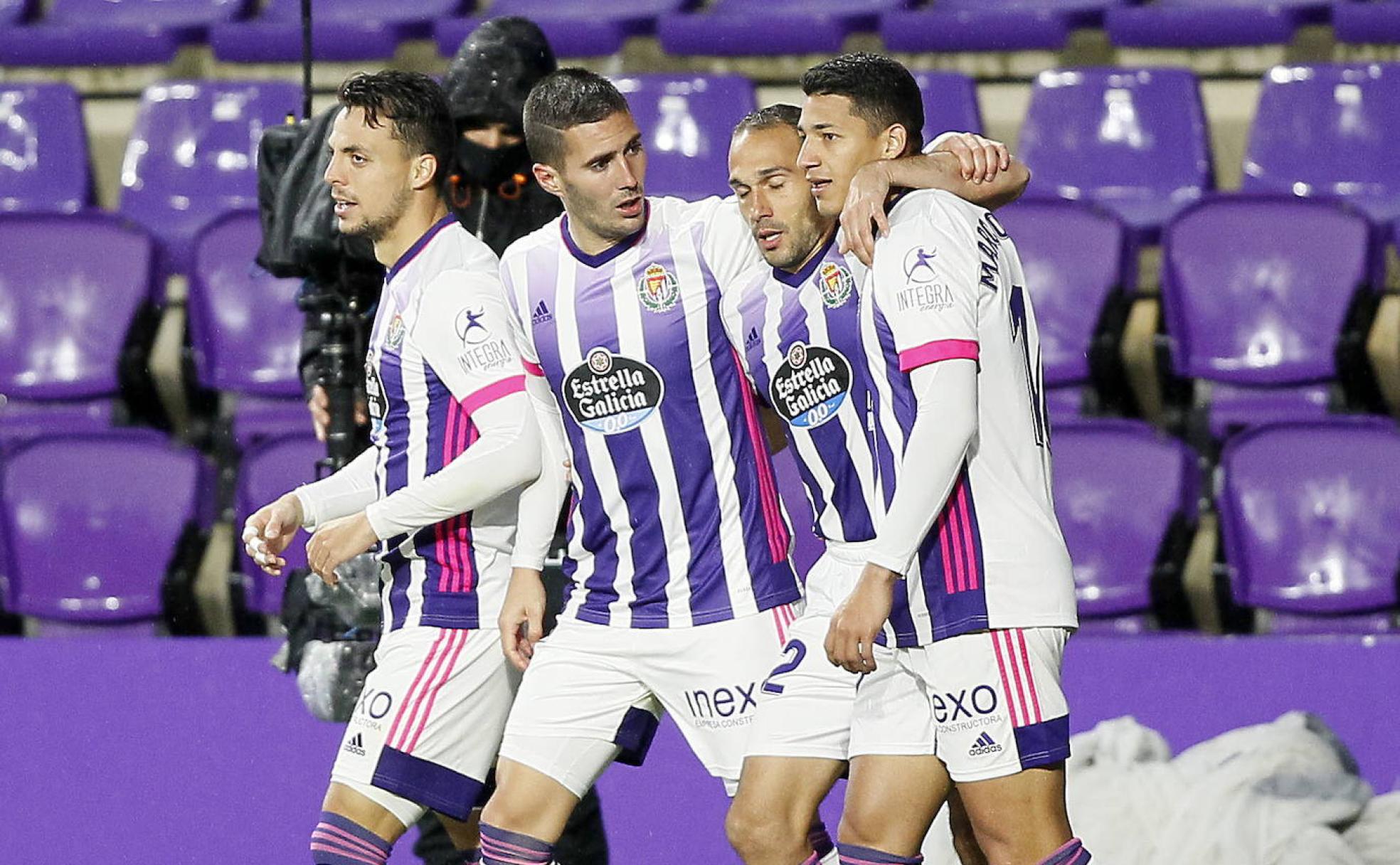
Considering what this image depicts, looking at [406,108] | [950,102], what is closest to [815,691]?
[406,108]

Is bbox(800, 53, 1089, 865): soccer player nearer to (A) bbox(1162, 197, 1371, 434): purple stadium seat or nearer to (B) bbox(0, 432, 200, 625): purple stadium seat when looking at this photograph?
(A) bbox(1162, 197, 1371, 434): purple stadium seat

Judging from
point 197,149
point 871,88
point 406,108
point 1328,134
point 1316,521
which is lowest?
point 1316,521

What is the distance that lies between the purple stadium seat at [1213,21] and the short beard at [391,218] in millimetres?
4021

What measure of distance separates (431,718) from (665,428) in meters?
0.75

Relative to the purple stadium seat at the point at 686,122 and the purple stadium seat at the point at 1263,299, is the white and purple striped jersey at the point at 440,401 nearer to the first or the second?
the purple stadium seat at the point at 1263,299

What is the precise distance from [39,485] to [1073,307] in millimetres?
3180

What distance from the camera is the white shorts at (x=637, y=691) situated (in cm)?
400

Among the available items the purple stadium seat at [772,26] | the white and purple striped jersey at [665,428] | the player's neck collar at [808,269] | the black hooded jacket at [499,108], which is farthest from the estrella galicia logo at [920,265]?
the purple stadium seat at [772,26]

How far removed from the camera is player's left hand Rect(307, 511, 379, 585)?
157 inches

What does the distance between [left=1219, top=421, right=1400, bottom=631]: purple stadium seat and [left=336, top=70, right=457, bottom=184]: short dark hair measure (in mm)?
2499

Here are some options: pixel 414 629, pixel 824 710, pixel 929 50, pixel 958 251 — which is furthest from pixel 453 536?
pixel 929 50

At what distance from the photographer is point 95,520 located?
6.27m

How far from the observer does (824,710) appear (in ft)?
12.5

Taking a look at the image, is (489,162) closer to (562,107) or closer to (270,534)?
(562,107)
